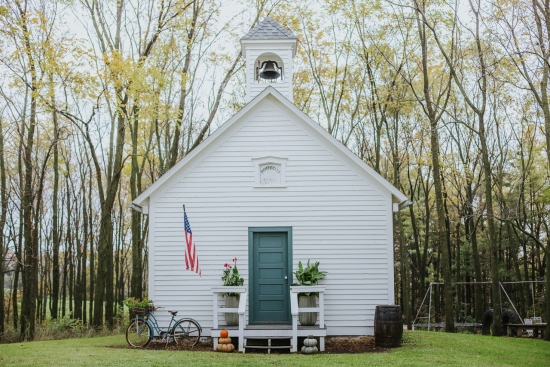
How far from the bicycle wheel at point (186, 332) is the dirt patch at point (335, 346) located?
0.64ft

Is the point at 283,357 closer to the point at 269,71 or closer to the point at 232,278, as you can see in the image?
the point at 232,278

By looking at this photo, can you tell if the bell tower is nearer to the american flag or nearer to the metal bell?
the metal bell

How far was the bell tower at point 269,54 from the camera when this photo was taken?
15.2 metres

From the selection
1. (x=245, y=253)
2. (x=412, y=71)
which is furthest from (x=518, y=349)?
(x=412, y=71)

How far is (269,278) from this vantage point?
13.3m

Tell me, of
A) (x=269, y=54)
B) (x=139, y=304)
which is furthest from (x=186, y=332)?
(x=269, y=54)

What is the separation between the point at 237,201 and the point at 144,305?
3188mm

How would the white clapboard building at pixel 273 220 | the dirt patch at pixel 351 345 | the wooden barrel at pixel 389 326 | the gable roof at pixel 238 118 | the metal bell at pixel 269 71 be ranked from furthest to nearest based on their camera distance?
the metal bell at pixel 269 71 < the gable roof at pixel 238 118 < the white clapboard building at pixel 273 220 < the wooden barrel at pixel 389 326 < the dirt patch at pixel 351 345

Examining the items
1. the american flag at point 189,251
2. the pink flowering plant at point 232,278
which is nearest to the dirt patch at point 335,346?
the pink flowering plant at point 232,278

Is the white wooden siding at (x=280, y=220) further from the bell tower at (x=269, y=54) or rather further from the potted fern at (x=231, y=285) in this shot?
the bell tower at (x=269, y=54)

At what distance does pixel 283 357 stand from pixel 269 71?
7920mm

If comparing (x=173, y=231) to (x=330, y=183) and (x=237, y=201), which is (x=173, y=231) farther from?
(x=330, y=183)

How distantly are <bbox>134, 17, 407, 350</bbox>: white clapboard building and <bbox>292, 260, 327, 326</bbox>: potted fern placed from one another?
493 mm

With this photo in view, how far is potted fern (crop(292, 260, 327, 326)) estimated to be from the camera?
12438mm
